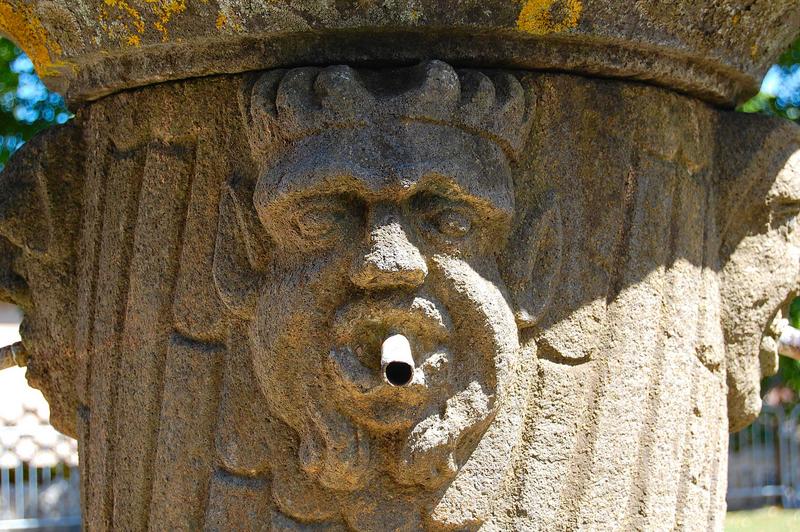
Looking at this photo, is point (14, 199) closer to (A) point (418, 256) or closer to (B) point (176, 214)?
(B) point (176, 214)

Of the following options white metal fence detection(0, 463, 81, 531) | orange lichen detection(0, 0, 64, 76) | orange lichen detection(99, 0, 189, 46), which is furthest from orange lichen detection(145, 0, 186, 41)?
white metal fence detection(0, 463, 81, 531)

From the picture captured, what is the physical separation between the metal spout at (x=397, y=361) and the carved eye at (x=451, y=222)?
0.17m

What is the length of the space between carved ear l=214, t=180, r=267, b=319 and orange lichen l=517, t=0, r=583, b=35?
0.51 m

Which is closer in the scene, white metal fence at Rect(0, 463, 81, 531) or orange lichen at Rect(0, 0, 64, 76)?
orange lichen at Rect(0, 0, 64, 76)

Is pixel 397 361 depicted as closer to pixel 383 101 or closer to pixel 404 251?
pixel 404 251

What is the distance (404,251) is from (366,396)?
0.74ft

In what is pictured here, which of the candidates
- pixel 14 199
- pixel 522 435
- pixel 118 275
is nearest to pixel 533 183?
pixel 522 435

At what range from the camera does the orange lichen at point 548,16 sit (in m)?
1.45

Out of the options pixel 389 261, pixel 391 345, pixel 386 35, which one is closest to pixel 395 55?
pixel 386 35

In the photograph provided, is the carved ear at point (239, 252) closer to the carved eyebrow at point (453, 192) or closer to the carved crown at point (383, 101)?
the carved crown at point (383, 101)

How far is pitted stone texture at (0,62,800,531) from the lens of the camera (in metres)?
1.44

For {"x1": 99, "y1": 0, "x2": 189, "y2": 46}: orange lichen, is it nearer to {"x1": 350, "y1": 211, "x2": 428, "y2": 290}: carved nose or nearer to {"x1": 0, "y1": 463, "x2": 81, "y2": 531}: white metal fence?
{"x1": 350, "y1": 211, "x2": 428, "y2": 290}: carved nose

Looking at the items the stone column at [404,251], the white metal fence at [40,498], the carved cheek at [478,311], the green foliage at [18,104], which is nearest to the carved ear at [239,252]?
the stone column at [404,251]

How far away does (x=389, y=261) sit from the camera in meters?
1.39
